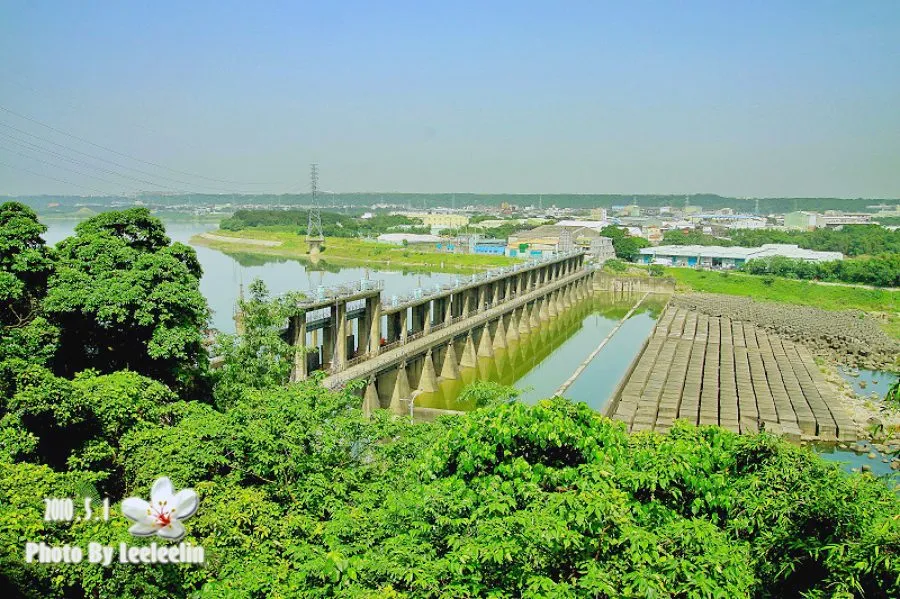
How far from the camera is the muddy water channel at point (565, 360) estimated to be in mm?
38125

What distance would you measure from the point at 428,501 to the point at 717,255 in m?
97.8

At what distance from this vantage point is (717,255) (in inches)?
3858

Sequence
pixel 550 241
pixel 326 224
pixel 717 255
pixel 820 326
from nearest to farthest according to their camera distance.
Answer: pixel 820 326, pixel 717 255, pixel 550 241, pixel 326 224

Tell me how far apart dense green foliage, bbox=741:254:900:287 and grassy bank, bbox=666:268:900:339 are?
2.68m

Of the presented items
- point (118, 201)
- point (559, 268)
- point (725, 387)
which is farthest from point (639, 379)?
point (118, 201)

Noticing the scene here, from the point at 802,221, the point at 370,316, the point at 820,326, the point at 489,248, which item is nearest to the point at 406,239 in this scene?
the point at 489,248

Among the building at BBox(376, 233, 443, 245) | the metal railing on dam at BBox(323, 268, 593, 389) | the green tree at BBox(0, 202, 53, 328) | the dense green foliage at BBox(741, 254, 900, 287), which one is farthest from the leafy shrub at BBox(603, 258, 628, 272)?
the green tree at BBox(0, 202, 53, 328)

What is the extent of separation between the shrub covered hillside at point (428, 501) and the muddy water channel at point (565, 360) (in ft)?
60.2

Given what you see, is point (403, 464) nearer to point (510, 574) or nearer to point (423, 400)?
point (510, 574)

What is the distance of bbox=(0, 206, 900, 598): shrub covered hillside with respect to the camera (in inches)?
308

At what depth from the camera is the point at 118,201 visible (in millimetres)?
166125

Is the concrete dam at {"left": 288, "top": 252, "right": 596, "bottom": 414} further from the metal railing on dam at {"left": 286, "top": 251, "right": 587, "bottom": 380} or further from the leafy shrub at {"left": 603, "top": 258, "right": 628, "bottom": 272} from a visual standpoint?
the leafy shrub at {"left": 603, "top": 258, "right": 628, "bottom": 272}

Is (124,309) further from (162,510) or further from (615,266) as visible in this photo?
(615,266)

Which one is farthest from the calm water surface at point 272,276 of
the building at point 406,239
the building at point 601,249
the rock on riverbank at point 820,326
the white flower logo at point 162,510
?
the white flower logo at point 162,510
